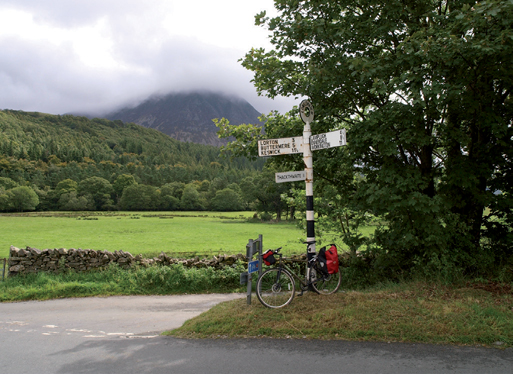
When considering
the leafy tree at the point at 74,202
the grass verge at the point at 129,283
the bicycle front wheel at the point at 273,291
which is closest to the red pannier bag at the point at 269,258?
the bicycle front wheel at the point at 273,291

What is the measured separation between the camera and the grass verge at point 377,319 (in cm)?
480

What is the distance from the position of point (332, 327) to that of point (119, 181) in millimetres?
168511

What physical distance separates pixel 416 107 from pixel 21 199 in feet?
464

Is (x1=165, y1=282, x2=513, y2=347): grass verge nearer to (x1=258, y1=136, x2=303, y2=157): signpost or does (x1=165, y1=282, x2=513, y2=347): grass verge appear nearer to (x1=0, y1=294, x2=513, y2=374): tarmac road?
(x1=0, y1=294, x2=513, y2=374): tarmac road

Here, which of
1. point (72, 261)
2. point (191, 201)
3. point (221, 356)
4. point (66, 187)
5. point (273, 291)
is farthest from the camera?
point (191, 201)

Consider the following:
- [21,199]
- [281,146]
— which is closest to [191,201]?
[21,199]

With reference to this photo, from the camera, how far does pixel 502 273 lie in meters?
7.38

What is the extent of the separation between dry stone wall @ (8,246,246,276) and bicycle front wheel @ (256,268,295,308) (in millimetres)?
6515

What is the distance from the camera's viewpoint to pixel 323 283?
23.4 ft

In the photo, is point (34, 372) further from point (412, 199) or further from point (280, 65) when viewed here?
point (280, 65)

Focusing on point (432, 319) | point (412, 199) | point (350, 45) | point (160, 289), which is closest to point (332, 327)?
point (432, 319)

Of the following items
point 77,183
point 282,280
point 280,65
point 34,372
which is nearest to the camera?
point 34,372

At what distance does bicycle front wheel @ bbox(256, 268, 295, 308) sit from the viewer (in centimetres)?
613

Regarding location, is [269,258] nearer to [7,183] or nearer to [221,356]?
[221,356]
